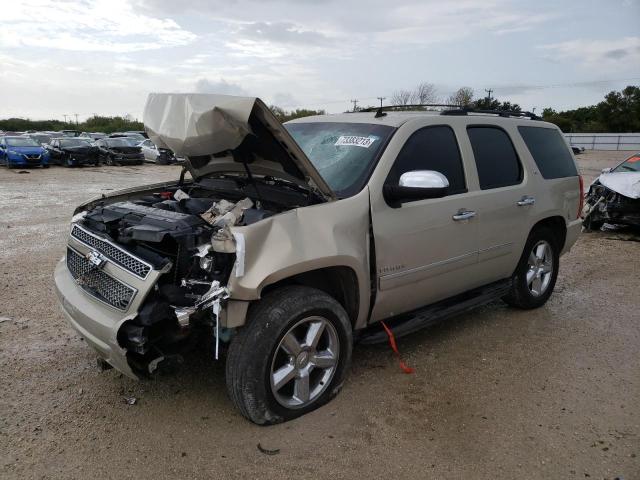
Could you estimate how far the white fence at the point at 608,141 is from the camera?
48.8 meters

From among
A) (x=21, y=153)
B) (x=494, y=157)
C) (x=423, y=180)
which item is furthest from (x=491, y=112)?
(x=21, y=153)

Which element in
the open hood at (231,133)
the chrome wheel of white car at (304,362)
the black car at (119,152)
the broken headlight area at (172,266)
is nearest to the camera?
the broken headlight area at (172,266)

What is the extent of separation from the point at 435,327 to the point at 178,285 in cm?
264

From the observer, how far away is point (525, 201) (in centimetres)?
454

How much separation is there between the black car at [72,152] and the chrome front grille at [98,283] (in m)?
23.7

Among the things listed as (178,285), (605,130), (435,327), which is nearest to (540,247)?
(435,327)

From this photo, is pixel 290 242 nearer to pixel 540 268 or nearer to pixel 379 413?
pixel 379 413

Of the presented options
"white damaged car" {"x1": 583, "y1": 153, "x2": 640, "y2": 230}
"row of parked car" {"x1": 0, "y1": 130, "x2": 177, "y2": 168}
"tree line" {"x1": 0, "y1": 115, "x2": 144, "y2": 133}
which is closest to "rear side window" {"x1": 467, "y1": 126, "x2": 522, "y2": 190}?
"white damaged car" {"x1": 583, "y1": 153, "x2": 640, "y2": 230}

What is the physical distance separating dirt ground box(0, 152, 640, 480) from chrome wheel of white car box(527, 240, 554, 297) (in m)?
0.33

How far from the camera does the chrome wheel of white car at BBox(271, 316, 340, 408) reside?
A: 10.1 feet

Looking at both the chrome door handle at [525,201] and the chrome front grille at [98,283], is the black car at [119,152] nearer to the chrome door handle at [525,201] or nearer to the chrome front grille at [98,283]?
the chrome front grille at [98,283]

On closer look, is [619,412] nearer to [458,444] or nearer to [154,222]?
[458,444]

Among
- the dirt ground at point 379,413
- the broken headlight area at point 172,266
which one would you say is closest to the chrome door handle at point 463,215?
the dirt ground at point 379,413

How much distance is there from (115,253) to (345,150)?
1.71 meters
